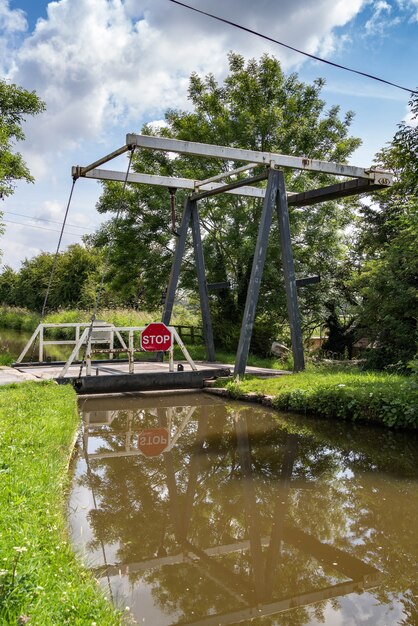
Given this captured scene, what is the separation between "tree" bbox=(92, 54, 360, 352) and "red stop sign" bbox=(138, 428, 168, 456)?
880 cm

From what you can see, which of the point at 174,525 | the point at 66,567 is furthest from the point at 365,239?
the point at 66,567

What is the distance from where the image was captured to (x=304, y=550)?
4.05 meters

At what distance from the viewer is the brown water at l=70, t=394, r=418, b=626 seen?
3320 millimetres

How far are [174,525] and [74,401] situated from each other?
4.01m

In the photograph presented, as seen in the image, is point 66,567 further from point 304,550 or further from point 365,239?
point 365,239

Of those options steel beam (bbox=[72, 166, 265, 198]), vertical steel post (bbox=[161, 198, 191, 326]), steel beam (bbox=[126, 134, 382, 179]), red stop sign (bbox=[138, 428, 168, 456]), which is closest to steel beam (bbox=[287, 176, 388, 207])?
steel beam (bbox=[126, 134, 382, 179])

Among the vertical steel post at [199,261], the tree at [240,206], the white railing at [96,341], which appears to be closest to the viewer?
the white railing at [96,341]

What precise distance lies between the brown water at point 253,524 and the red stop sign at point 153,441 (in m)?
0.03

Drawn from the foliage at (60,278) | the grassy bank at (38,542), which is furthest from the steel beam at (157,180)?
the foliage at (60,278)

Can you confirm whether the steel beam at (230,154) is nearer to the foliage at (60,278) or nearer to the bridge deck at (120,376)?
the bridge deck at (120,376)

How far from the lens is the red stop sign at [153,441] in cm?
699

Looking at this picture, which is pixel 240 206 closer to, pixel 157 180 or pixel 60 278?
pixel 157 180

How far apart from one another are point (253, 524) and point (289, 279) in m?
7.51

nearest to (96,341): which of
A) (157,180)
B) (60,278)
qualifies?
(157,180)
